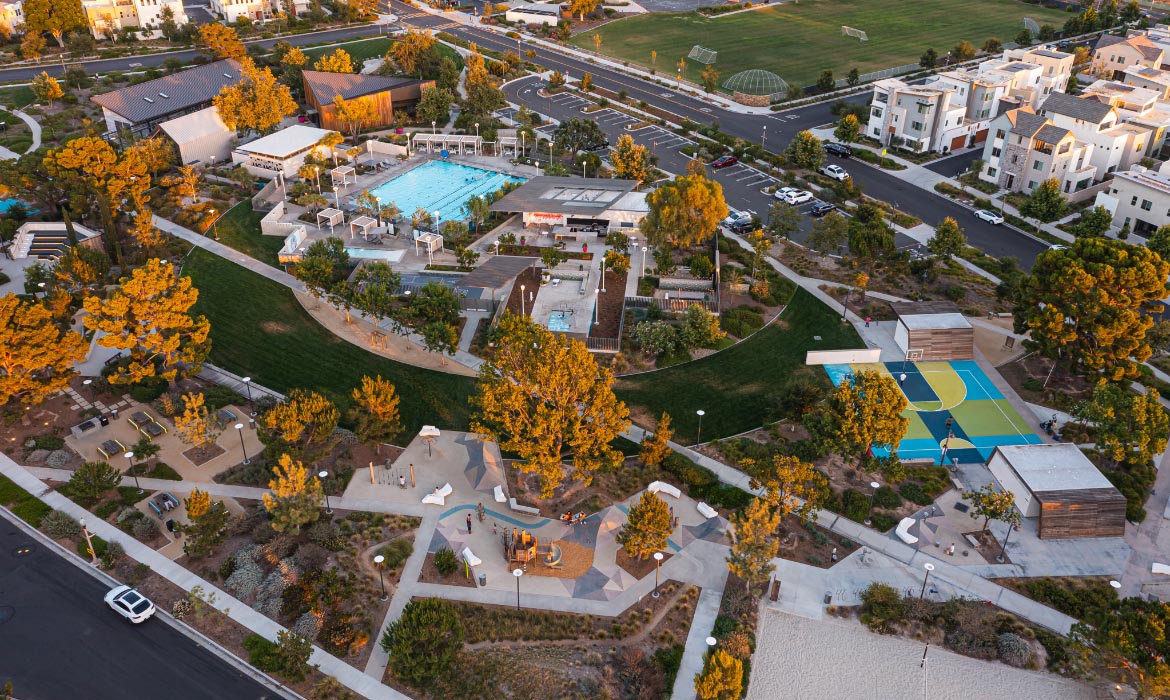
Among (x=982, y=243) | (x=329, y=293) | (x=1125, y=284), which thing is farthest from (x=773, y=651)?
(x=982, y=243)

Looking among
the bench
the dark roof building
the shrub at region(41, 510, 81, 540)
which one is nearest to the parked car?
the bench

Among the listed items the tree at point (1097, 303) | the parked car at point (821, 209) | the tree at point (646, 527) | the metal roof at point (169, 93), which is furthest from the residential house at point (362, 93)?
the tree at point (1097, 303)

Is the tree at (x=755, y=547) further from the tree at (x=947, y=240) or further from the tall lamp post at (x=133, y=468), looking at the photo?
the tree at (x=947, y=240)

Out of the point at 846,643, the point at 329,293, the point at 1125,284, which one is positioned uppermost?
the point at 1125,284

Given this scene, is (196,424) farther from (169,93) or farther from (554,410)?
(169,93)

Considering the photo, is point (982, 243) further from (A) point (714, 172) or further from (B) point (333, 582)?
(B) point (333, 582)
